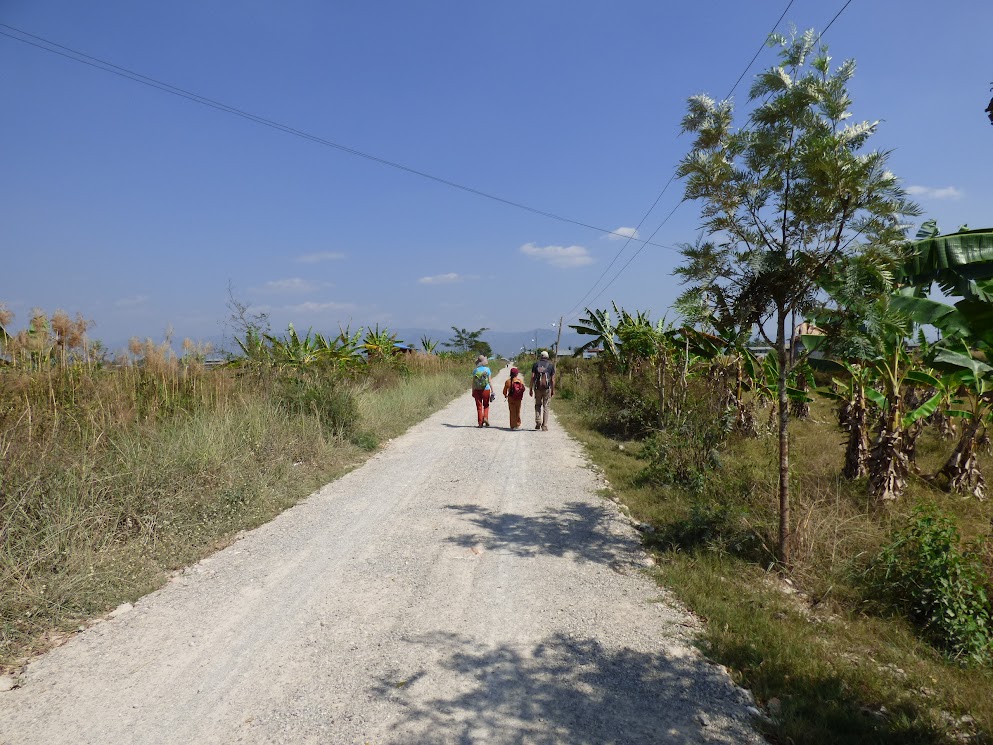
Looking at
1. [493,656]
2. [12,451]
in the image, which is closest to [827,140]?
[493,656]

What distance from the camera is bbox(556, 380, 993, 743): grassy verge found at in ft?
9.66

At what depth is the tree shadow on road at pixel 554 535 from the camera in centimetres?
537

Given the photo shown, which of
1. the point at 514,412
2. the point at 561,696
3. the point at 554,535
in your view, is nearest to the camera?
the point at 561,696

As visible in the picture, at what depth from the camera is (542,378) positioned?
13.1 meters

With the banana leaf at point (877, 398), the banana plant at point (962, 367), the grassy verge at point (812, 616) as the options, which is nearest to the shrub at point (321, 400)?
the grassy verge at point (812, 616)

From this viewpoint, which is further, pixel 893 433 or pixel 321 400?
pixel 321 400

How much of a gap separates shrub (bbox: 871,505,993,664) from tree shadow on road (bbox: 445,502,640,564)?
2.11 meters

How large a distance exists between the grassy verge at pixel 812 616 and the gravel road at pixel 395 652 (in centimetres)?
29

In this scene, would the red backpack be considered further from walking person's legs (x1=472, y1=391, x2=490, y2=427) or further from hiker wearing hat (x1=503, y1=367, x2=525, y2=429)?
walking person's legs (x1=472, y1=391, x2=490, y2=427)

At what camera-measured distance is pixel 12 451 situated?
491 centimetres

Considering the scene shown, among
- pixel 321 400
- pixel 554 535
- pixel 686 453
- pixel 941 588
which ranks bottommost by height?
pixel 554 535

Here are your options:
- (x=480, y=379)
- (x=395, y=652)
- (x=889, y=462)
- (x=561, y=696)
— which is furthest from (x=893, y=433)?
(x=480, y=379)

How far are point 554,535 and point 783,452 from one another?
2.44m

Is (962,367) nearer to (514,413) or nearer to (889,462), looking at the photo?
(889,462)
